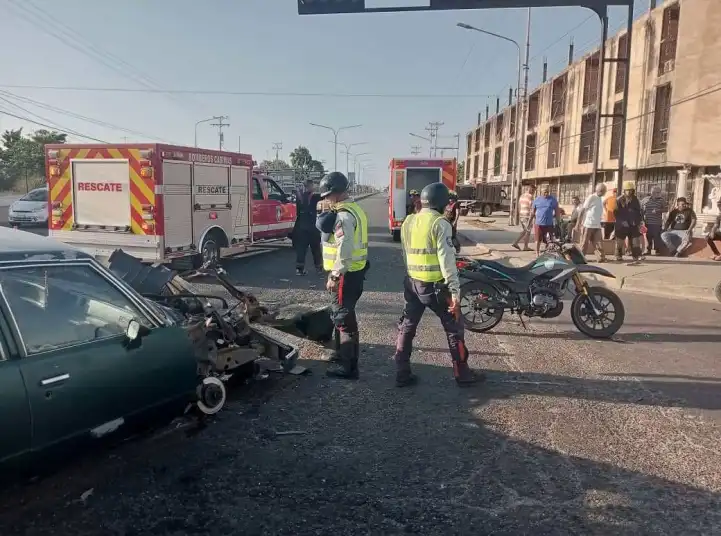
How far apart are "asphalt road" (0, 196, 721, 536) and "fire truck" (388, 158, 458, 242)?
13.4 metres

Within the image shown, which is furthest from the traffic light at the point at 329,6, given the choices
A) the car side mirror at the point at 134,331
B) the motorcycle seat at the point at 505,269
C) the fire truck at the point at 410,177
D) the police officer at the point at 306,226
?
the car side mirror at the point at 134,331

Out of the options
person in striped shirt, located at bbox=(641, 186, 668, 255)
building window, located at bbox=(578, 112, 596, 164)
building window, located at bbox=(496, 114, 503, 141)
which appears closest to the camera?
person in striped shirt, located at bbox=(641, 186, 668, 255)

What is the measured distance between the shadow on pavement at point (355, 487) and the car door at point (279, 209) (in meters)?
10.7

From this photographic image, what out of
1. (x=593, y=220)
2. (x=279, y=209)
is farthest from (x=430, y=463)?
(x=279, y=209)

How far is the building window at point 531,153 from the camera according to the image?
52416mm

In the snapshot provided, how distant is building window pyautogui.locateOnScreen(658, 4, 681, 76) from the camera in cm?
2733

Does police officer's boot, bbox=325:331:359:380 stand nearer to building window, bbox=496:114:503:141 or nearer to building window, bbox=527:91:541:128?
building window, bbox=527:91:541:128

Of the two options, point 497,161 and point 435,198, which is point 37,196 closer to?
point 435,198

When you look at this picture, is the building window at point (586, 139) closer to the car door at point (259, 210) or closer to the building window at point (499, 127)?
the building window at point (499, 127)

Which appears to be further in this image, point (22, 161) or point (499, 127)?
point (499, 127)

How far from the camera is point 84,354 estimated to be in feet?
10.4

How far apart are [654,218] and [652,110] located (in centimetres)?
1714

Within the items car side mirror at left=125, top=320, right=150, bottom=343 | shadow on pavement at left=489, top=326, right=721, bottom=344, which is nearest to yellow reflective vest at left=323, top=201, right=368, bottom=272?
car side mirror at left=125, top=320, right=150, bottom=343

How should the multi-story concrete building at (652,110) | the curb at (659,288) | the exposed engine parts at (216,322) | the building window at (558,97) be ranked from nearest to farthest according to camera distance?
the exposed engine parts at (216,322) < the curb at (659,288) < the multi-story concrete building at (652,110) < the building window at (558,97)
